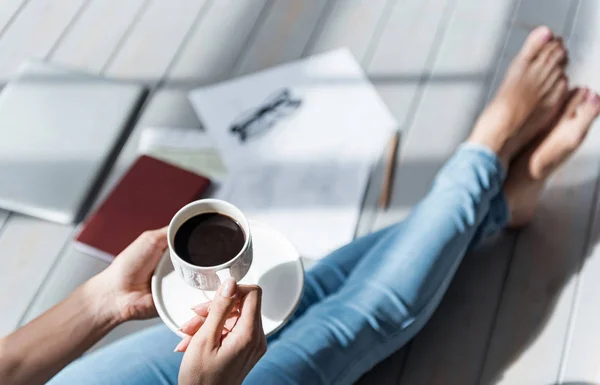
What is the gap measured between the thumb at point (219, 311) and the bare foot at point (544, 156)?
569 millimetres

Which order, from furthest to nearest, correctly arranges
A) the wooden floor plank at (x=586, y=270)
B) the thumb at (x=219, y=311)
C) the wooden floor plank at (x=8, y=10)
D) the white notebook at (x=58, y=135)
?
the wooden floor plank at (x=8, y=10) < the white notebook at (x=58, y=135) < the wooden floor plank at (x=586, y=270) < the thumb at (x=219, y=311)

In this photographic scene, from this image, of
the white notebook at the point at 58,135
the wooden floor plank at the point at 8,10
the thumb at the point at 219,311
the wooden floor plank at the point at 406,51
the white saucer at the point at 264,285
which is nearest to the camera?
the thumb at the point at 219,311

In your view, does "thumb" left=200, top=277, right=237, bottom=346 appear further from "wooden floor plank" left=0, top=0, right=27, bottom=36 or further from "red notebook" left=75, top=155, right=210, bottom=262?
"wooden floor plank" left=0, top=0, right=27, bottom=36

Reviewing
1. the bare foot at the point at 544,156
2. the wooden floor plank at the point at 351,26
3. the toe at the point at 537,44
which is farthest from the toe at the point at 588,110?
the wooden floor plank at the point at 351,26

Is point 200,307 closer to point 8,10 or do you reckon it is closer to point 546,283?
point 546,283

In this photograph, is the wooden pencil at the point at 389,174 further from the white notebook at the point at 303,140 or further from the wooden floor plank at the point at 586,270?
the wooden floor plank at the point at 586,270

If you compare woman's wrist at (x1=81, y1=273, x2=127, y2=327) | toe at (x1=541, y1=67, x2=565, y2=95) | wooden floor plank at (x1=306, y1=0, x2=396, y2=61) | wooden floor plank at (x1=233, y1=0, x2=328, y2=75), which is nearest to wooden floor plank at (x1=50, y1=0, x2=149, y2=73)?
wooden floor plank at (x1=233, y1=0, x2=328, y2=75)

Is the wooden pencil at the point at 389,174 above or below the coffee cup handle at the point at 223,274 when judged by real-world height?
below

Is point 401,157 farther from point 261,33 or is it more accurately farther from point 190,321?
point 190,321

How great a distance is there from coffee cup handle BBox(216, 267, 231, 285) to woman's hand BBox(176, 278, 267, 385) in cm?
2

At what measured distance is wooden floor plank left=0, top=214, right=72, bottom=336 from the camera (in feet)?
3.23

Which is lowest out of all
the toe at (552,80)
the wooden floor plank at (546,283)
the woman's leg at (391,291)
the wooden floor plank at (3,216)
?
the wooden floor plank at (546,283)

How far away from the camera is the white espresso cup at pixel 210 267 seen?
2.04ft

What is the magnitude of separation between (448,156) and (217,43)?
52 cm
